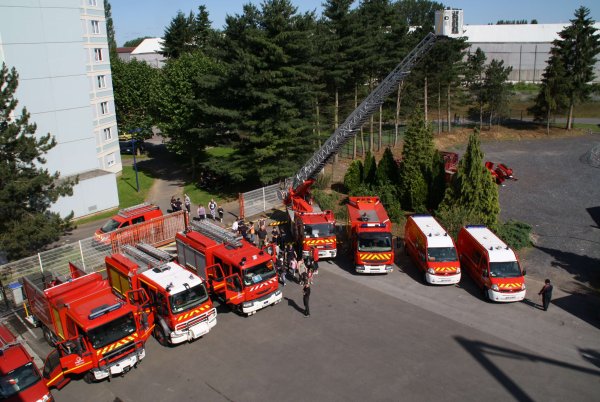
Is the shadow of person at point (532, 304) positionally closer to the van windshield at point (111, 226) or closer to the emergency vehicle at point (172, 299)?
the emergency vehicle at point (172, 299)

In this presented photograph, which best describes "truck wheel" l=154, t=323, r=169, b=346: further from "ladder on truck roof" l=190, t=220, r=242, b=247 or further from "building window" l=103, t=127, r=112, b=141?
"building window" l=103, t=127, r=112, b=141

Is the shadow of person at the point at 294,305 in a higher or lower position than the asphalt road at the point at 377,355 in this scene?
higher

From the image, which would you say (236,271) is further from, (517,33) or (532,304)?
(517,33)

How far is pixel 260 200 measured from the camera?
99.8ft

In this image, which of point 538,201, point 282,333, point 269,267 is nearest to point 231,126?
point 269,267

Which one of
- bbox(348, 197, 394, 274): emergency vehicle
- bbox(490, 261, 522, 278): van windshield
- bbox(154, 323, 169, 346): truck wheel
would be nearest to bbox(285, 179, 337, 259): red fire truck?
bbox(348, 197, 394, 274): emergency vehicle

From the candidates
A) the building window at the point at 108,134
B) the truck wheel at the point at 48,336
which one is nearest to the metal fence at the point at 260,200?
the truck wheel at the point at 48,336

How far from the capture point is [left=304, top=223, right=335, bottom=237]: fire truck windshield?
22391 mm

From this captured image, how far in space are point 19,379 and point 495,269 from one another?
16.2 m

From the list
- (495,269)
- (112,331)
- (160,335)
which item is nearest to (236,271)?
(160,335)

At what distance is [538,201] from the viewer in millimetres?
31594

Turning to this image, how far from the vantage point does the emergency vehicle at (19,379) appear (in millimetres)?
12602

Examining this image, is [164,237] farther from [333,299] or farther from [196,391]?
[196,391]

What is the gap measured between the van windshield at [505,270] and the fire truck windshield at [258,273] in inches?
335
